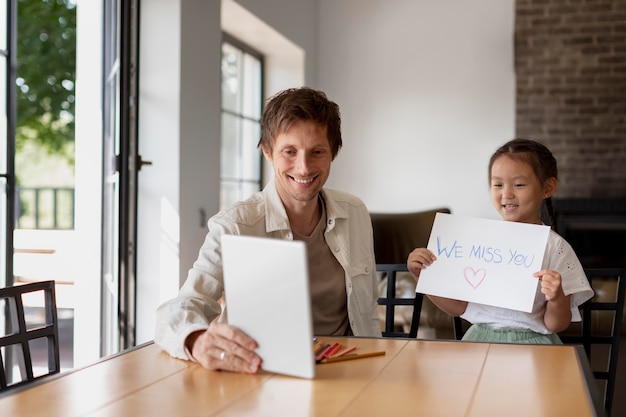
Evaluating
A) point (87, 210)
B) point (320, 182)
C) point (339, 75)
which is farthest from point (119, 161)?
point (339, 75)

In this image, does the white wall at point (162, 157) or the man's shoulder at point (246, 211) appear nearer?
the man's shoulder at point (246, 211)

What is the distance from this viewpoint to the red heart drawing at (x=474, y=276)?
1831mm

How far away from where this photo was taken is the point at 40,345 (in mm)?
5246

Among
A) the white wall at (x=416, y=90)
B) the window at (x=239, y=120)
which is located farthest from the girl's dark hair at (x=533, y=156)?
the white wall at (x=416, y=90)

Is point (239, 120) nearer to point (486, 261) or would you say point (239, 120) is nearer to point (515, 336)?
point (515, 336)

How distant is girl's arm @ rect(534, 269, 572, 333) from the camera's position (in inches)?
70.3

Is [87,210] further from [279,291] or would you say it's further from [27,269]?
[279,291]

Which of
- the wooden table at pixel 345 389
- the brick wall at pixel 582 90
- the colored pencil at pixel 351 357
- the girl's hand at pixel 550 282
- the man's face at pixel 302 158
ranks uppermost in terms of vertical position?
the brick wall at pixel 582 90

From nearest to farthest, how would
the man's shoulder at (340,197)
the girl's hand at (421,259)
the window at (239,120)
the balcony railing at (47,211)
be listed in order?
the girl's hand at (421,259) → the man's shoulder at (340,197) → the window at (239,120) → the balcony railing at (47,211)

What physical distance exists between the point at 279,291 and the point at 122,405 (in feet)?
0.95

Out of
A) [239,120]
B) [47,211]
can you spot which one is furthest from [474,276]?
[47,211]

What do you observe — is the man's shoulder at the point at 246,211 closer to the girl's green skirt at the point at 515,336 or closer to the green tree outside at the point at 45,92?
the girl's green skirt at the point at 515,336

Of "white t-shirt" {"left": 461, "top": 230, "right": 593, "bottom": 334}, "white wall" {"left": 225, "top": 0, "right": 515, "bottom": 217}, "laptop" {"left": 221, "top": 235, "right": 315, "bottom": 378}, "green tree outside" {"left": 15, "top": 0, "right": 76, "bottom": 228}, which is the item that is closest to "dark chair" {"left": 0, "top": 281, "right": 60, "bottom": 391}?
"laptop" {"left": 221, "top": 235, "right": 315, "bottom": 378}

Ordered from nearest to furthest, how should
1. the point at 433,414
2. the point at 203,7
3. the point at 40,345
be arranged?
the point at 433,414 < the point at 203,7 < the point at 40,345
